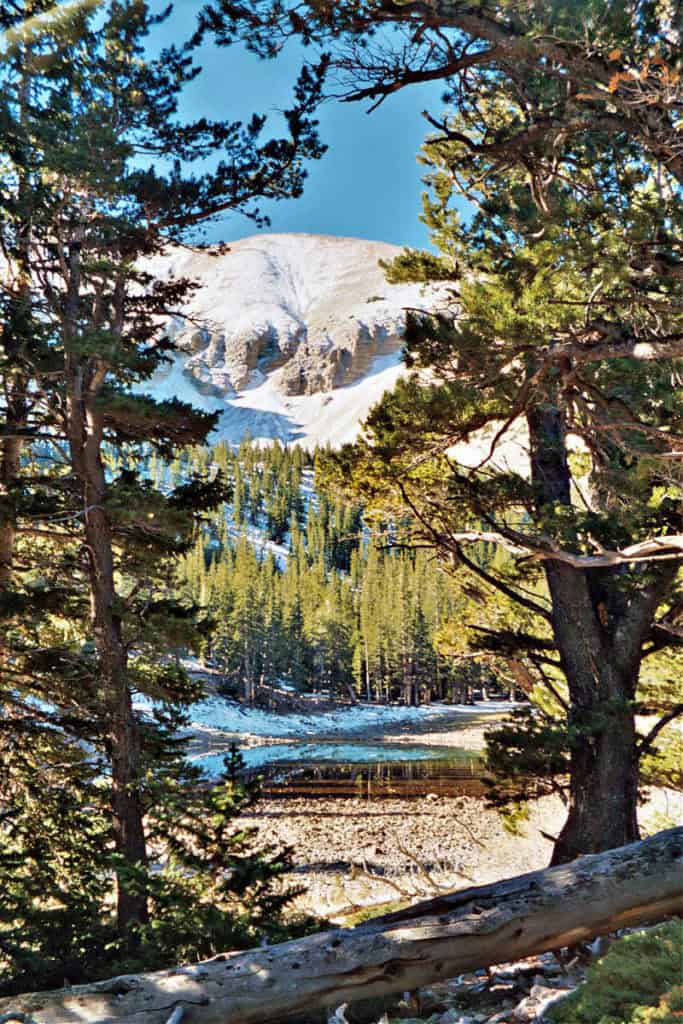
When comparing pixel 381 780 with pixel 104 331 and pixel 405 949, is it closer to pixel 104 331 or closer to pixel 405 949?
pixel 104 331

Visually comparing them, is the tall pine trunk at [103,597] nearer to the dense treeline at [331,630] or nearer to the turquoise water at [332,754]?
the turquoise water at [332,754]

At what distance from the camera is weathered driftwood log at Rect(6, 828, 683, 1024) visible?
288cm

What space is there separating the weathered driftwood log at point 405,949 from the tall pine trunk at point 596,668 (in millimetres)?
4008

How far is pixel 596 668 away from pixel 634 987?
569 centimetres

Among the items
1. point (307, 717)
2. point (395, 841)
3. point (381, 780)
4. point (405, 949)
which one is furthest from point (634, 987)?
point (307, 717)

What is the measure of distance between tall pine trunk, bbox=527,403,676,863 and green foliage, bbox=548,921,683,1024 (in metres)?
4.79

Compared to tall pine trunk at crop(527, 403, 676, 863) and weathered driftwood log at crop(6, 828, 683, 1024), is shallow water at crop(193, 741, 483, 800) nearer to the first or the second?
tall pine trunk at crop(527, 403, 676, 863)

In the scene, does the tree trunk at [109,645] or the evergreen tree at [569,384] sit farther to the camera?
the tree trunk at [109,645]

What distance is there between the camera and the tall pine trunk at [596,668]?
7.49 metres

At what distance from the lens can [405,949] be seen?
10.5 ft

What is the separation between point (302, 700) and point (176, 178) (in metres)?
65.6

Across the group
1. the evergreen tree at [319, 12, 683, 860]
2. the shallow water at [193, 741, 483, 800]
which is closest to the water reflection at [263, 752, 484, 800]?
the shallow water at [193, 741, 483, 800]

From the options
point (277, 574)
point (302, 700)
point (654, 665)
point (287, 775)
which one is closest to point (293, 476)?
point (277, 574)

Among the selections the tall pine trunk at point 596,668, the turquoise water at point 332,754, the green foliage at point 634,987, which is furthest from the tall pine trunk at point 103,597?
the turquoise water at point 332,754
